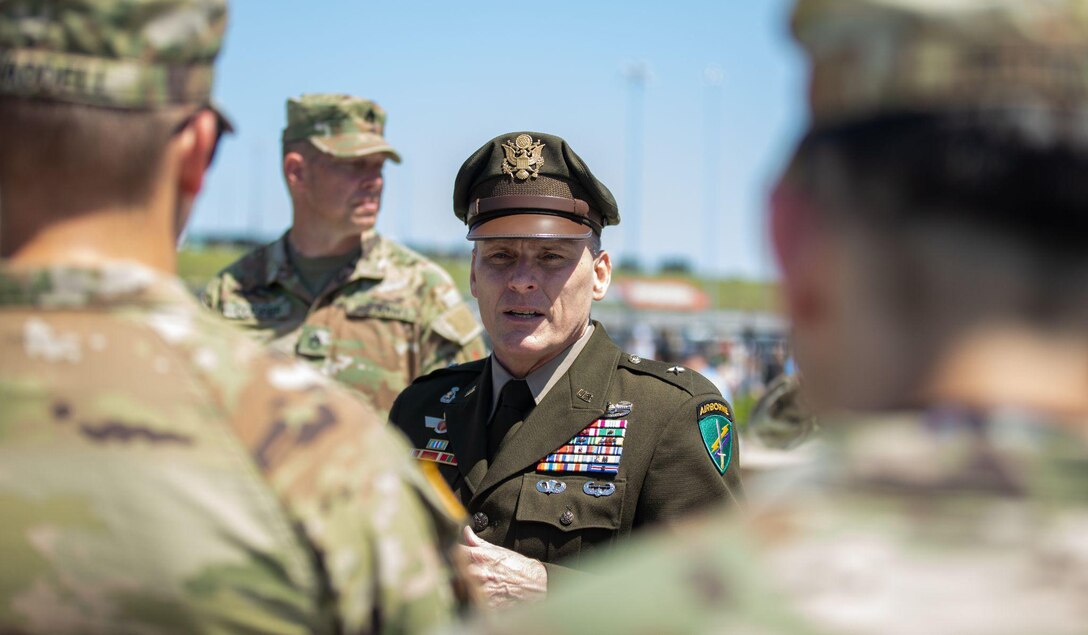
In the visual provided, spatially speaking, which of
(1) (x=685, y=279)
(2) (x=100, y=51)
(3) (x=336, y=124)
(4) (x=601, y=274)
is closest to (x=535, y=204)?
(4) (x=601, y=274)

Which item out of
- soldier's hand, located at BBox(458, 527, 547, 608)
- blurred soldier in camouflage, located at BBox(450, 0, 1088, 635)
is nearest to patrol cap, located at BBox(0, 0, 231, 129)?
blurred soldier in camouflage, located at BBox(450, 0, 1088, 635)

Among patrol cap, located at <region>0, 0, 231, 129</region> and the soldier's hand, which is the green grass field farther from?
patrol cap, located at <region>0, 0, 231, 129</region>

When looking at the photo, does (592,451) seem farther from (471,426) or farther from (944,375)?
(944,375)

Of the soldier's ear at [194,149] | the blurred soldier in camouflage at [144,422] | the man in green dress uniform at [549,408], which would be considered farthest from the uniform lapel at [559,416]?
the soldier's ear at [194,149]

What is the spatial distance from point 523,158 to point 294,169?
7.75ft

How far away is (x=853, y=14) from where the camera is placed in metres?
1.18

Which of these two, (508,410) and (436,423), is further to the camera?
(436,423)

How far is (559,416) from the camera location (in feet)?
10.9

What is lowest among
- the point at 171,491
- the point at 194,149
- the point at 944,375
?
the point at 171,491

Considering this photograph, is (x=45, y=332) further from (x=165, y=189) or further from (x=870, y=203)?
(x=870, y=203)

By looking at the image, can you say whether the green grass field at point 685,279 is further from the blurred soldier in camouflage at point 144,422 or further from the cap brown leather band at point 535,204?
the blurred soldier in camouflage at point 144,422

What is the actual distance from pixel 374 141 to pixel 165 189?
388 centimetres

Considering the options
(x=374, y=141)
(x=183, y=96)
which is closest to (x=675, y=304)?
(x=374, y=141)

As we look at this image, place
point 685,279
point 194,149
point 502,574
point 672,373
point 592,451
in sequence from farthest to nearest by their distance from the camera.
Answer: point 685,279, point 672,373, point 592,451, point 502,574, point 194,149
